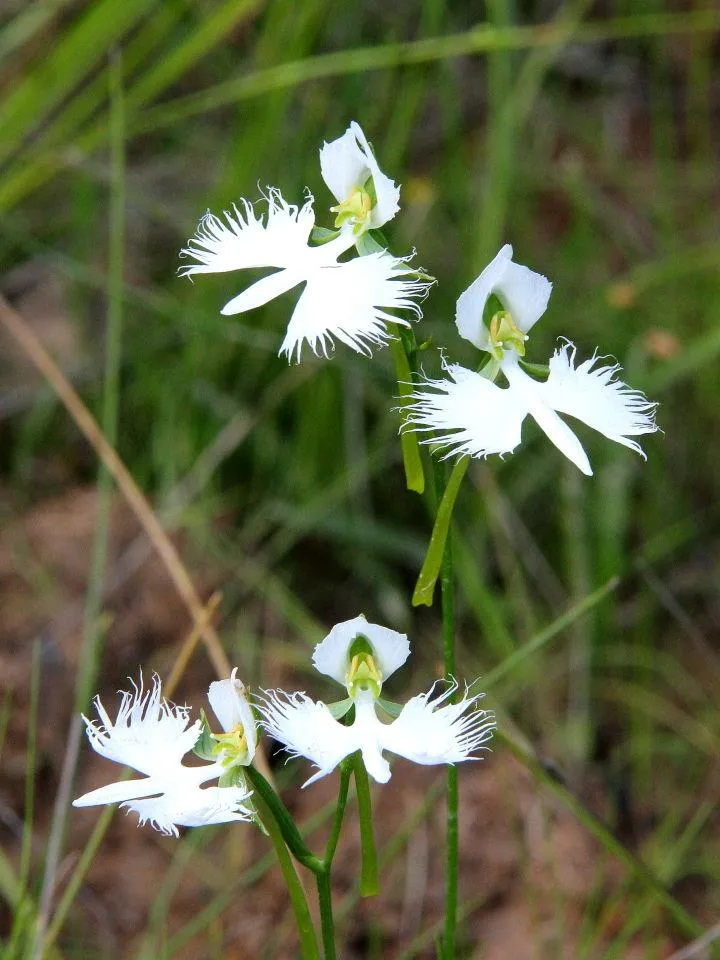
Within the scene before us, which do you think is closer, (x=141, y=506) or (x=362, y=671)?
(x=362, y=671)

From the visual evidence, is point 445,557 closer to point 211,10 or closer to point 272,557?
point 272,557

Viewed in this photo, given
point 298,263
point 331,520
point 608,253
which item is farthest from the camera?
point 608,253

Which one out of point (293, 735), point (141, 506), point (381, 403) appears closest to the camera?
point (293, 735)

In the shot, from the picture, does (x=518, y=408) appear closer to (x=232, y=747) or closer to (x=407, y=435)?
(x=407, y=435)

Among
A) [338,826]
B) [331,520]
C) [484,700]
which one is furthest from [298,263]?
[331,520]

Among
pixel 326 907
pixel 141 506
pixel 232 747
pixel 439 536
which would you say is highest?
pixel 141 506

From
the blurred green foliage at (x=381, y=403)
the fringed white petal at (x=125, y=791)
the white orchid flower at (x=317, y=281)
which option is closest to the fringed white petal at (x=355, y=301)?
the white orchid flower at (x=317, y=281)

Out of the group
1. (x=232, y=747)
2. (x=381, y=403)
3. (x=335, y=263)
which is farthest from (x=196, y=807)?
(x=381, y=403)

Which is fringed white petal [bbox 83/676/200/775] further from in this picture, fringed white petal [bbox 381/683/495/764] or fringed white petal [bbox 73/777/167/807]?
fringed white petal [bbox 381/683/495/764]
